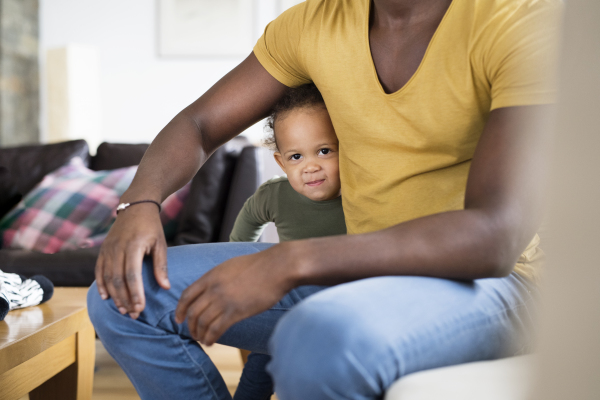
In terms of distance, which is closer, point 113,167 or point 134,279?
point 134,279

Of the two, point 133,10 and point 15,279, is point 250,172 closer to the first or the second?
point 15,279

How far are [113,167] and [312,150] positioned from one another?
154 cm

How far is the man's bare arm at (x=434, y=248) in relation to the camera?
566 mm

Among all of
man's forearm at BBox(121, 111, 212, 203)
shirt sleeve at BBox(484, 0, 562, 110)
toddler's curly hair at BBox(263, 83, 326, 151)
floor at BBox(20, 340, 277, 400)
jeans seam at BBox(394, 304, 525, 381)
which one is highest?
shirt sleeve at BBox(484, 0, 562, 110)

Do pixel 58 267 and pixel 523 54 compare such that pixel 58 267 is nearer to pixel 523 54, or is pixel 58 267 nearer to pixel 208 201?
pixel 208 201

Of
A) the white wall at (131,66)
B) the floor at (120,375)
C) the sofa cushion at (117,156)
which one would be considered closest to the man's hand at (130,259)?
the floor at (120,375)

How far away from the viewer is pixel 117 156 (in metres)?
2.47

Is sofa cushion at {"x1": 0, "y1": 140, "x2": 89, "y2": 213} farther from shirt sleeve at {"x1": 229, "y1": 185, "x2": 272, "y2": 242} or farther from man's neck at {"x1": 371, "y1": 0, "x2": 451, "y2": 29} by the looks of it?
man's neck at {"x1": 371, "y1": 0, "x2": 451, "y2": 29}

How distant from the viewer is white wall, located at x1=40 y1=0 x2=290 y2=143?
424 centimetres

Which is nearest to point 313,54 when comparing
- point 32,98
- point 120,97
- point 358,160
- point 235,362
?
point 358,160

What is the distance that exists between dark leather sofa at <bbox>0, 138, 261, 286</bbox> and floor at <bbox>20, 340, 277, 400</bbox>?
0.32 meters

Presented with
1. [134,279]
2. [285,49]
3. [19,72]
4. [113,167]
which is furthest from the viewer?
[19,72]

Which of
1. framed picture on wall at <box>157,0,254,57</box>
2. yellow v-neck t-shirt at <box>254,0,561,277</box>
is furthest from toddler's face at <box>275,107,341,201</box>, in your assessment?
framed picture on wall at <box>157,0,254,57</box>

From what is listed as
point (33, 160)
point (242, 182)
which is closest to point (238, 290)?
point (242, 182)
